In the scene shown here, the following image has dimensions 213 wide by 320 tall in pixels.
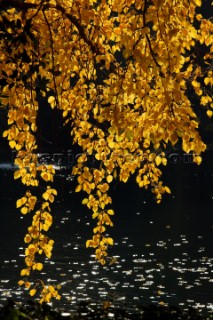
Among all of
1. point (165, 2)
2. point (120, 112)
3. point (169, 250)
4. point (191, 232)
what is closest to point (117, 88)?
point (120, 112)

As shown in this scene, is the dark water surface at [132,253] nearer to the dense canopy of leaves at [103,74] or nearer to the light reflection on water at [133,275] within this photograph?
the light reflection on water at [133,275]

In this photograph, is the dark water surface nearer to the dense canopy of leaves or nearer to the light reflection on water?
the light reflection on water

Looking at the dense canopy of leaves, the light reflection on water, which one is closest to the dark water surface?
the light reflection on water

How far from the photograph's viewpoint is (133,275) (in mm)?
51438

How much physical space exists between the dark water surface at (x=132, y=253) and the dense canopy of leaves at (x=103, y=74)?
23.0 m

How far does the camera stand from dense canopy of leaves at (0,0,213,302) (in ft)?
25.1

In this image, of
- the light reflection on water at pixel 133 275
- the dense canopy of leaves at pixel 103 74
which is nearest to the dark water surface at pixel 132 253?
the light reflection on water at pixel 133 275

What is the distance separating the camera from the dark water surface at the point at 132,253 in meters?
46.4

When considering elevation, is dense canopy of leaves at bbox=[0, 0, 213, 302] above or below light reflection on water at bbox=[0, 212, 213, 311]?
above

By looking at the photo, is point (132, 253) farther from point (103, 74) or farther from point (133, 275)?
point (103, 74)

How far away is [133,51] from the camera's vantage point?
7.07 metres

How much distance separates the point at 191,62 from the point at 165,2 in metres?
1.86

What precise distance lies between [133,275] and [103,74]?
42.7 meters

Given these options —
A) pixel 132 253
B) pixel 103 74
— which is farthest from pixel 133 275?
pixel 103 74
